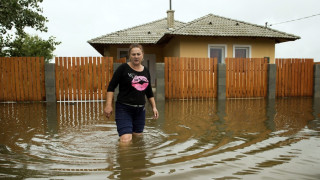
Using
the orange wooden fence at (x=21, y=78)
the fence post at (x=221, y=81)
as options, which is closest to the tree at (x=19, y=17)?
the orange wooden fence at (x=21, y=78)

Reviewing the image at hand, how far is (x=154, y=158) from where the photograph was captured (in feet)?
12.0

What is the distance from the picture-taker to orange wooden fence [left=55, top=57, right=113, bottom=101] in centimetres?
1111

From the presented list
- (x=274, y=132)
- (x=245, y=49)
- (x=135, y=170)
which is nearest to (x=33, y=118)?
(x=135, y=170)

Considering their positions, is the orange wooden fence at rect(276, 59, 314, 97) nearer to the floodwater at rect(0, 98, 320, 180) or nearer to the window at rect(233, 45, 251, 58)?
the window at rect(233, 45, 251, 58)

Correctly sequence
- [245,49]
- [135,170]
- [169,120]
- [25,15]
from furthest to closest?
1. [245,49]
2. [25,15]
3. [169,120]
4. [135,170]

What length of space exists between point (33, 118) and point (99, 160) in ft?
14.4

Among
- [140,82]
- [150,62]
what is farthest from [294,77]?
[140,82]

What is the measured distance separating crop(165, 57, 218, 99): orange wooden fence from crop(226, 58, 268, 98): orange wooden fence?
0.70 meters

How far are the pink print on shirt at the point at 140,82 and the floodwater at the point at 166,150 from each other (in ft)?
2.90

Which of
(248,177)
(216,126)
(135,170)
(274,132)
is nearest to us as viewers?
(248,177)

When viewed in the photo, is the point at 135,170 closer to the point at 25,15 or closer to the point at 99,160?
the point at 99,160

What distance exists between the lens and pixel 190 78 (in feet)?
39.0

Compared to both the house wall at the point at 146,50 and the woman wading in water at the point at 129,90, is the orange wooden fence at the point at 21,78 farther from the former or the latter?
the house wall at the point at 146,50

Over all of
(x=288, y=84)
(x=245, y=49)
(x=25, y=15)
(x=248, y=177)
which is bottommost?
(x=248, y=177)
